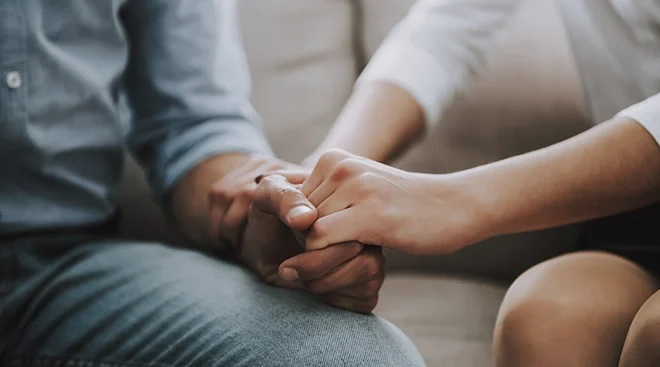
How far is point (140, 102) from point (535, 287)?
1.62ft

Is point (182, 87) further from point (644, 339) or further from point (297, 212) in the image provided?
point (644, 339)

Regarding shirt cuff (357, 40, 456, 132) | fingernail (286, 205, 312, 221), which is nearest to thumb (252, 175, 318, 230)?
fingernail (286, 205, 312, 221)

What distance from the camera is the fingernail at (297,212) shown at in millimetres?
695

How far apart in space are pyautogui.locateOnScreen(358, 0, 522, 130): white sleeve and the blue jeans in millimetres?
293

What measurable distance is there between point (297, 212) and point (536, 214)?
216mm

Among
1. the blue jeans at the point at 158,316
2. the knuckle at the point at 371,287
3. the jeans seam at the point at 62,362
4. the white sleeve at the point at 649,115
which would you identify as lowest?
the jeans seam at the point at 62,362

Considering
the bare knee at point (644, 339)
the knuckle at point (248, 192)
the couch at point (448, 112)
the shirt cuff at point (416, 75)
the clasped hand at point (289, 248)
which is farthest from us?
the couch at point (448, 112)

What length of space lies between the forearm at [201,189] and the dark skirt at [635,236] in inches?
15.2

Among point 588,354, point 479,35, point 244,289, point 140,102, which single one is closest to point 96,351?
point 244,289

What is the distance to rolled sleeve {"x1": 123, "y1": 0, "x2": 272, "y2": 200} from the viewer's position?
90 centimetres

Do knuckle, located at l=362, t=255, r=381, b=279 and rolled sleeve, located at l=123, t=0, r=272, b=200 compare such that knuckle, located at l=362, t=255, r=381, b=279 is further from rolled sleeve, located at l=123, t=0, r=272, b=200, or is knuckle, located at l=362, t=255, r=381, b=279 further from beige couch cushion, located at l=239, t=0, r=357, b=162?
beige couch cushion, located at l=239, t=0, r=357, b=162

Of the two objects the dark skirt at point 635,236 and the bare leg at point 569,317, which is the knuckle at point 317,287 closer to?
the bare leg at point 569,317

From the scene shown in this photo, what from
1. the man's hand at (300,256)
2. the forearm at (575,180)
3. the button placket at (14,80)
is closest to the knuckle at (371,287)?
the man's hand at (300,256)

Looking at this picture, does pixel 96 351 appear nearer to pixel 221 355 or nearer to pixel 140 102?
pixel 221 355
